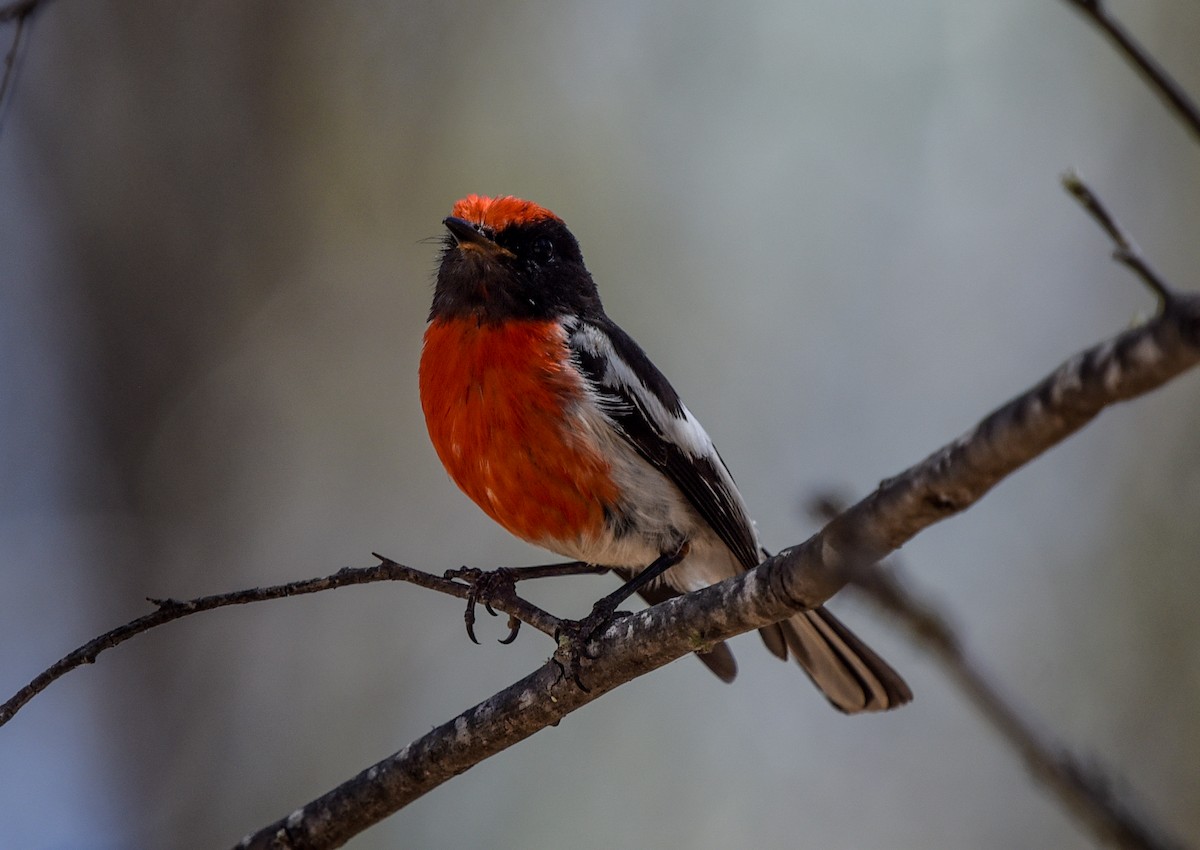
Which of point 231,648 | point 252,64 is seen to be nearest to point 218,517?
point 231,648

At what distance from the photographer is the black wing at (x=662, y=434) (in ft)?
13.7

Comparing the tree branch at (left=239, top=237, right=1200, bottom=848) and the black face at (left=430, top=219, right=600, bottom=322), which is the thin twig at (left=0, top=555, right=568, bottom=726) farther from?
the black face at (left=430, top=219, right=600, bottom=322)

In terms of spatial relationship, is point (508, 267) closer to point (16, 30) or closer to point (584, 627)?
point (584, 627)

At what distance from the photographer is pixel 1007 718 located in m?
1.13

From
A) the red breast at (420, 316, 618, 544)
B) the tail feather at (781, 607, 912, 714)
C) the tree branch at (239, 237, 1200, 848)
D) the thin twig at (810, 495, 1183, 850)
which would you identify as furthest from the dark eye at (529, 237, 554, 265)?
the thin twig at (810, 495, 1183, 850)

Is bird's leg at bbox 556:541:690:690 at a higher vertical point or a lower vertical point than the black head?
lower

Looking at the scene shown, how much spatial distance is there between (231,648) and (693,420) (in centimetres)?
345

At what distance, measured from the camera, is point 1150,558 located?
7422mm

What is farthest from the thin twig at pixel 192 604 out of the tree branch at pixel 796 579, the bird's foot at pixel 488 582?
the bird's foot at pixel 488 582

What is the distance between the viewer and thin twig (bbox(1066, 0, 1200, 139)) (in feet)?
4.05

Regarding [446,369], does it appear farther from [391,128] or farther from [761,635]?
[391,128]

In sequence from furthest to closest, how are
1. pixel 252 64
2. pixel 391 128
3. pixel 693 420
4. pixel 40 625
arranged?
pixel 391 128 < pixel 252 64 < pixel 40 625 < pixel 693 420

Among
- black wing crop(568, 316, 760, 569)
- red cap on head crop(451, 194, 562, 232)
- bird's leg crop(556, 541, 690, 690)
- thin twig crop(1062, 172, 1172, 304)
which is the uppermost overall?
red cap on head crop(451, 194, 562, 232)

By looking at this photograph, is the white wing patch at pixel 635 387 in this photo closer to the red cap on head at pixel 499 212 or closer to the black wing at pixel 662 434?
the black wing at pixel 662 434
